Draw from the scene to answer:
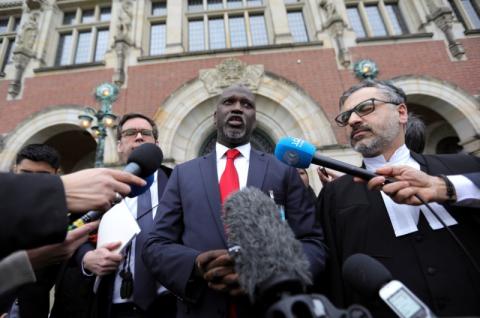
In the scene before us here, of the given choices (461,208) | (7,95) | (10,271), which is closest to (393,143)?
(461,208)

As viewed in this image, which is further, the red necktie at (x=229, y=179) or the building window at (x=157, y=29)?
the building window at (x=157, y=29)

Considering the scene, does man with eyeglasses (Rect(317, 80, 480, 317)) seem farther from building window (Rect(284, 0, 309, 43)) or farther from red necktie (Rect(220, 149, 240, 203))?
building window (Rect(284, 0, 309, 43))

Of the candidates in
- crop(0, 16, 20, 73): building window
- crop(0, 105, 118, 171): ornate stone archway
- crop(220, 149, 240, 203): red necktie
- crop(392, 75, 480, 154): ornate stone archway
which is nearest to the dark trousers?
crop(220, 149, 240, 203): red necktie

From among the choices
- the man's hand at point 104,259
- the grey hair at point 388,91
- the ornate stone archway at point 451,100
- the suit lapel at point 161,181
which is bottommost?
the man's hand at point 104,259

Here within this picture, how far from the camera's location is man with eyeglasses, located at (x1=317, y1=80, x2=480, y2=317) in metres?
1.33

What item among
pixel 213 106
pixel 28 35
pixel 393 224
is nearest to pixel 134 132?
pixel 393 224

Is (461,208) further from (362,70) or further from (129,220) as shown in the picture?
(362,70)

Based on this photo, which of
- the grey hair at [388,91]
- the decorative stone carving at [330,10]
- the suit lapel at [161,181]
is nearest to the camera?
Result: the grey hair at [388,91]

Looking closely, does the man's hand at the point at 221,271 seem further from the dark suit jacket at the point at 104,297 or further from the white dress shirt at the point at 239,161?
the dark suit jacket at the point at 104,297

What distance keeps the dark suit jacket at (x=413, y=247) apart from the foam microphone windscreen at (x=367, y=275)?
0.63m

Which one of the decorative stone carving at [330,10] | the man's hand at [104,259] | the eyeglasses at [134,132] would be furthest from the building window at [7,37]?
the decorative stone carving at [330,10]

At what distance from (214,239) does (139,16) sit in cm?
946

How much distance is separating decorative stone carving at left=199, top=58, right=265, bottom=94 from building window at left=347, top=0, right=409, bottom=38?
13.4 ft

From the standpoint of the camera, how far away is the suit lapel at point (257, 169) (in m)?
1.60
